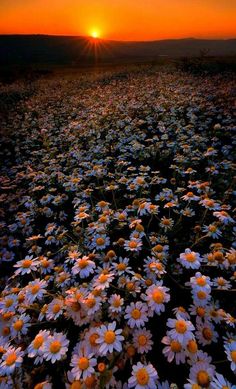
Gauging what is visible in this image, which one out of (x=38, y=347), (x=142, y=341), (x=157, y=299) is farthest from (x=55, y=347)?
(x=157, y=299)

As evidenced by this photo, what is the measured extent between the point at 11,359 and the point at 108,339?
764mm

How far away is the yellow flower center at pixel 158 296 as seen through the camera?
2.13m

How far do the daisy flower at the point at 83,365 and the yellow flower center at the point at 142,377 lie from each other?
302 millimetres

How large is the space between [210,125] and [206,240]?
5.11 metres

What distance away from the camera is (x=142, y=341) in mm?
2055

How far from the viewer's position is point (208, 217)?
3773mm

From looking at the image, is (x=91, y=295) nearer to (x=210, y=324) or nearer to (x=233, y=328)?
(x=210, y=324)

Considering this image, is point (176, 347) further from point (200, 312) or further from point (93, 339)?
point (93, 339)

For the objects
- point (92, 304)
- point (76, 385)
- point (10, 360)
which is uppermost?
point (92, 304)

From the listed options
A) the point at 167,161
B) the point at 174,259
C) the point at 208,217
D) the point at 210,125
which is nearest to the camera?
the point at 174,259

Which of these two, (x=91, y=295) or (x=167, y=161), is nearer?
(x=91, y=295)

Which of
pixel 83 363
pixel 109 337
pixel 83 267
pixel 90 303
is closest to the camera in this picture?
pixel 83 363

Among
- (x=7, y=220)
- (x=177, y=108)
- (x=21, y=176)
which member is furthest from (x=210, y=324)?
(x=177, y=108)

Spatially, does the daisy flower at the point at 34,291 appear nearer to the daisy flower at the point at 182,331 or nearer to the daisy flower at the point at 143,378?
the daisy flower at the point at 143,378
